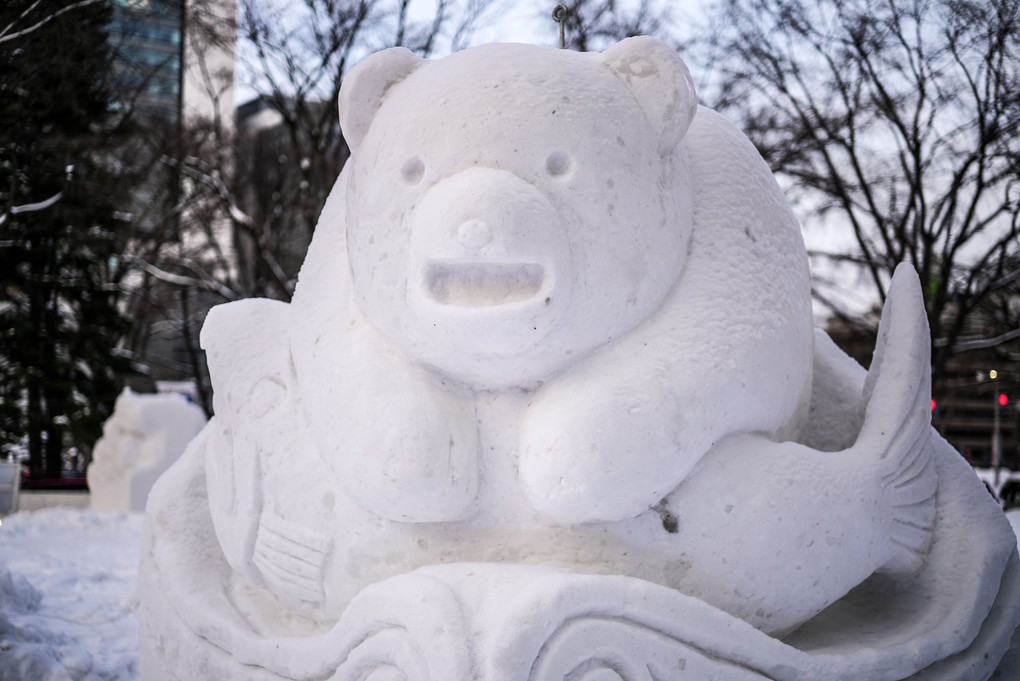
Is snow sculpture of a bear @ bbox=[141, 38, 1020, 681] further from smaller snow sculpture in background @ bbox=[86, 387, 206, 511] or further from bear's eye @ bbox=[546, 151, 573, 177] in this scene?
smaller snow sculpture in background @ bbox=[86, 387, 206, 511]

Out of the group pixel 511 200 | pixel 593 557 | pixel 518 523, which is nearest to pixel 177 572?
pixel 518 523

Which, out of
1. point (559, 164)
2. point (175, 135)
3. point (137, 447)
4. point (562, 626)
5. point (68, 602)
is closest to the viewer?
point (562, 626)

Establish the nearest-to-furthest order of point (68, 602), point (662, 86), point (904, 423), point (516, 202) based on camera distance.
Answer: point (516, 202)
point (662, 86)
point (904, 423)
point (68, 602)

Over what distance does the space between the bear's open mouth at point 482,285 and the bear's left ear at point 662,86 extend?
1.74 feet

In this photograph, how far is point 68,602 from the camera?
4691mm

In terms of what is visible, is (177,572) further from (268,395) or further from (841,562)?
(841,562)

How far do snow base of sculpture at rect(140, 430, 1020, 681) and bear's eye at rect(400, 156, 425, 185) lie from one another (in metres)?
0.93

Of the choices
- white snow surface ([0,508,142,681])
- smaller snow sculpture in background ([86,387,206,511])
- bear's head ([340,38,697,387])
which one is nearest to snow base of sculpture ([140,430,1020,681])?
bear's head ([340,38,697,387])

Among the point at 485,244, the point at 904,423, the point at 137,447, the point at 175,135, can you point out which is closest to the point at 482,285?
the point at 485,244

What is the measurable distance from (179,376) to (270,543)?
19.2 meters

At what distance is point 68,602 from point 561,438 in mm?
3738

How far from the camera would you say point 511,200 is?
2.03 m

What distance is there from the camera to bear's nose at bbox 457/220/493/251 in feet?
6.47

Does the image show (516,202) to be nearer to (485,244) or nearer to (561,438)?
(485,244)
